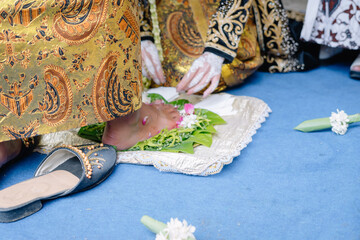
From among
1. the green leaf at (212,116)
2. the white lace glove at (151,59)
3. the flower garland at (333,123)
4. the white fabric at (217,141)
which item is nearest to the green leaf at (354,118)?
the flower garland at (333,123)

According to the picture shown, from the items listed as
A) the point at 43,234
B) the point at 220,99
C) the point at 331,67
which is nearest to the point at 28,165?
the point at 43,234

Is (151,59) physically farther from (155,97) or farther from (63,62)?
(63,62)

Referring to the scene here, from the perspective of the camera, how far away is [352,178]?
3.40ft

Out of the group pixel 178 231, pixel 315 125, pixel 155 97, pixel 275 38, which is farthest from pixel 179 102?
pixel 178 231

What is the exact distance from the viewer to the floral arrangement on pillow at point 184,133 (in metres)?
1.17

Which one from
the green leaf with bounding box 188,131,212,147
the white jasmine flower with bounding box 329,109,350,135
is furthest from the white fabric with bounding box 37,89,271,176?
the white jasmine flower with bounding box 329,109,350,135

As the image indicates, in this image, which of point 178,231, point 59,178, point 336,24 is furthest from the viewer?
point 336,24

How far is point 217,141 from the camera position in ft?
4.00

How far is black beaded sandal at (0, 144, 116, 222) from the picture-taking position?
3.13 feet

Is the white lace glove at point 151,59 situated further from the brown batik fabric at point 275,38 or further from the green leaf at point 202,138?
the brown batik fabric at point 275,38

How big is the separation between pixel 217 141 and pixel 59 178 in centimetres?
47

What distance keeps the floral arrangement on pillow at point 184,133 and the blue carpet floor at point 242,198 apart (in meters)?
0.08

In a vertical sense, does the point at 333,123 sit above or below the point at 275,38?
below

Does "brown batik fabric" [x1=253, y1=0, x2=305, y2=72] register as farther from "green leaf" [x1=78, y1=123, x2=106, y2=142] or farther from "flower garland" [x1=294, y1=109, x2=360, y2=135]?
"green leaf" [x1=78, y1=123, x2=106, y2=142]
